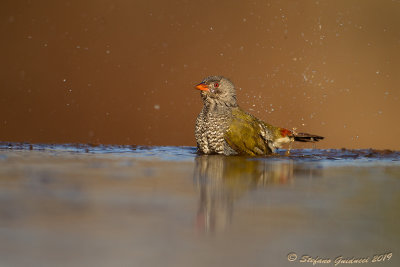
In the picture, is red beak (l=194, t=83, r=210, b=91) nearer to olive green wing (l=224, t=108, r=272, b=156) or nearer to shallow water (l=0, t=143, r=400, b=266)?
olive green wing (l=224, t=108, r=272, b=156)

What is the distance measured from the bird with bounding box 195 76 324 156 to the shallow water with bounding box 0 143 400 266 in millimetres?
1568

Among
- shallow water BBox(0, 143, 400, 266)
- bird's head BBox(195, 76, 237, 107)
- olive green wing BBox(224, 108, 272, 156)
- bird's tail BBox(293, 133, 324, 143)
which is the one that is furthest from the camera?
bird's head BBox(195, 76, 237, 107)

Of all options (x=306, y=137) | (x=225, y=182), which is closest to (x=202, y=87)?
(x=306, y=137)

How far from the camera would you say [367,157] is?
470 centimetres

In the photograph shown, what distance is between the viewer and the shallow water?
135cm

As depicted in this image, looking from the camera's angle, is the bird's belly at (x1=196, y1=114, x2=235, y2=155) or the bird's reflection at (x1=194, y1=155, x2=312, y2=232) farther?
the bird's belly at (x1=196, y1=114, x2=235, y2=155)

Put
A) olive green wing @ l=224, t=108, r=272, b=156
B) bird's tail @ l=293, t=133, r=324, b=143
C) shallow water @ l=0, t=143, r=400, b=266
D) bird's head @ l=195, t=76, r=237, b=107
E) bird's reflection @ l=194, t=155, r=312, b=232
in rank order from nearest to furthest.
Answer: shallow water @ l=0, t=143, r=400, b=266 < bird's reflection @ l=194, t=155, r=312, b=232 < olive green wing @ l=224, t=108, r=272, b=156 < bird's tail @ l=293, t=133, r=324, b=143 < bird's head @ l=195, t=76, r=237, b=107

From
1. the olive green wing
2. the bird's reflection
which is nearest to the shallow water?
the bird's reflection

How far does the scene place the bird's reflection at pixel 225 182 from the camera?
181 cm

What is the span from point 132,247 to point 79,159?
8.56 feet

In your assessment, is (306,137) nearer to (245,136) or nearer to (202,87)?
(245,136)

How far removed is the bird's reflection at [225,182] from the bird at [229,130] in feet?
3.35

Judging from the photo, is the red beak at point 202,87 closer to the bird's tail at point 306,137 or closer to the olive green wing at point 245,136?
the olive green wing at point 245,136

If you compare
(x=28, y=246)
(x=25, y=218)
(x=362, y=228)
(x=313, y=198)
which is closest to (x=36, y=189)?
(x=25, y=218)
